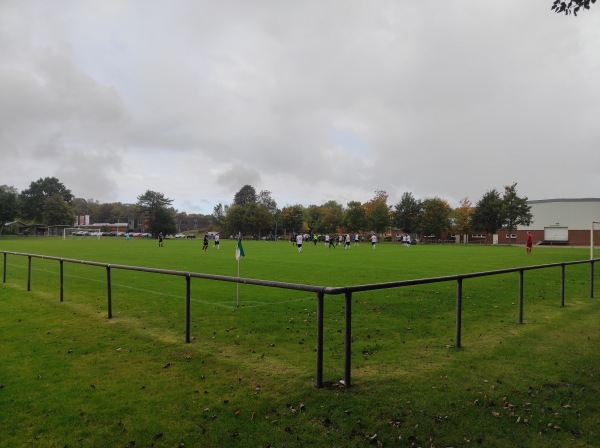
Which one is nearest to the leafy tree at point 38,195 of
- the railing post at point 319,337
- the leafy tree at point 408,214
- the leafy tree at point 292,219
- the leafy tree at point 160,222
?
the leafy tree at point 160,222

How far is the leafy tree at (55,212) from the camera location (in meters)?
121

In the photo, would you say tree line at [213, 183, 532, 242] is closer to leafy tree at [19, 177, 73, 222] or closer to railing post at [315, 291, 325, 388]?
leafy tree at [19, 177, 73, 222]

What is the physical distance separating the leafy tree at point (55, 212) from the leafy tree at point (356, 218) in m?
79.9

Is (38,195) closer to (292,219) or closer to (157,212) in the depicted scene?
(157,212)

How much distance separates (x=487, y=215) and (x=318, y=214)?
206 ft

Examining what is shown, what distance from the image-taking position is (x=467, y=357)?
6.70 meters

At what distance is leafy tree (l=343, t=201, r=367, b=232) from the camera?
9800 cm

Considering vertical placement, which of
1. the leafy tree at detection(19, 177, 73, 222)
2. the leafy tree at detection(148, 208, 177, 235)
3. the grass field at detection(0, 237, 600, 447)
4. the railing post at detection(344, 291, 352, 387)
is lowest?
the grass field at detection(0, 237, 600, 447)

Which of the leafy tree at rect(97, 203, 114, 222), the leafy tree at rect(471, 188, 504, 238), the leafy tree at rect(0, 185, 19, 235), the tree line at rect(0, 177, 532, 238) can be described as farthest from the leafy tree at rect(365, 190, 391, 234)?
the leafy tree at rect(97, 203, 114, 222)

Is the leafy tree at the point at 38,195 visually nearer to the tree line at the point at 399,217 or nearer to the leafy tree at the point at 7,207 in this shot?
the leafy tree at the point at 7,207

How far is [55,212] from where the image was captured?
121250 millimetres

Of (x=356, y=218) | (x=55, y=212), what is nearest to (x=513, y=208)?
(x=356, y=218)

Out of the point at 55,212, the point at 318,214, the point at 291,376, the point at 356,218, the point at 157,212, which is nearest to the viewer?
the point at 291,376

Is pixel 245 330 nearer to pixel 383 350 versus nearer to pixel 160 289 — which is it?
pixel 383 350
